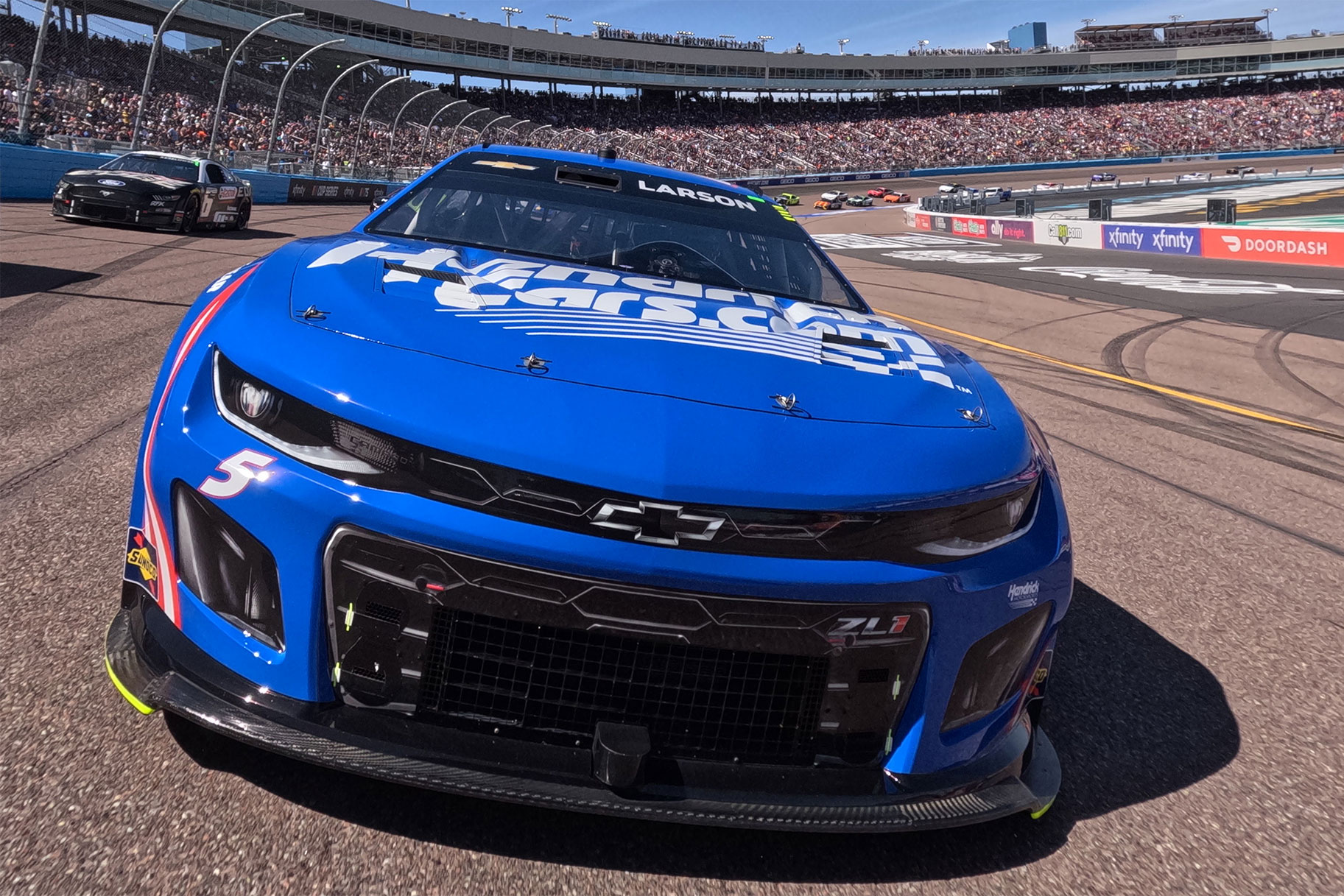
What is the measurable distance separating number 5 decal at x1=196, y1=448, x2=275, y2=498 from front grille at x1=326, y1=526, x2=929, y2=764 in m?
0.22

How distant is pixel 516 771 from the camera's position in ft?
5.47

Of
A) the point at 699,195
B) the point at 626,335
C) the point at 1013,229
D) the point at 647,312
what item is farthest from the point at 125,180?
the point at 1013,229

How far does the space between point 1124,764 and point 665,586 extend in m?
1.45

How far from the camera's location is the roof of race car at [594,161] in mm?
3777

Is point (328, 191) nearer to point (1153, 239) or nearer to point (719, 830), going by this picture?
point (1153, 239)

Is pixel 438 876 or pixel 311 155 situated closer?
pixel 438 876

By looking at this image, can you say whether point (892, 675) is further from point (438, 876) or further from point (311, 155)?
point (311, 155)

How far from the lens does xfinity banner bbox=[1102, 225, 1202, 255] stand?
78.8 feet

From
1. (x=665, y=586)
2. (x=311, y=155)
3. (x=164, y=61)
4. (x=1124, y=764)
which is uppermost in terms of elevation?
(x=164, y=61)

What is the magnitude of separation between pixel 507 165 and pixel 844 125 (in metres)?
84.7

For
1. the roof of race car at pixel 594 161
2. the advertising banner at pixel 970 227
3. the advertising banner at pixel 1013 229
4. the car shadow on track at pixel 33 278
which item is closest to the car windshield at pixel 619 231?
the roof of race car at pixel 594 161

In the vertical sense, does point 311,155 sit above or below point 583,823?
above

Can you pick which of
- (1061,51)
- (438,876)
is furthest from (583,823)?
(1061,51)

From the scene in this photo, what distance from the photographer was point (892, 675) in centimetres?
183
